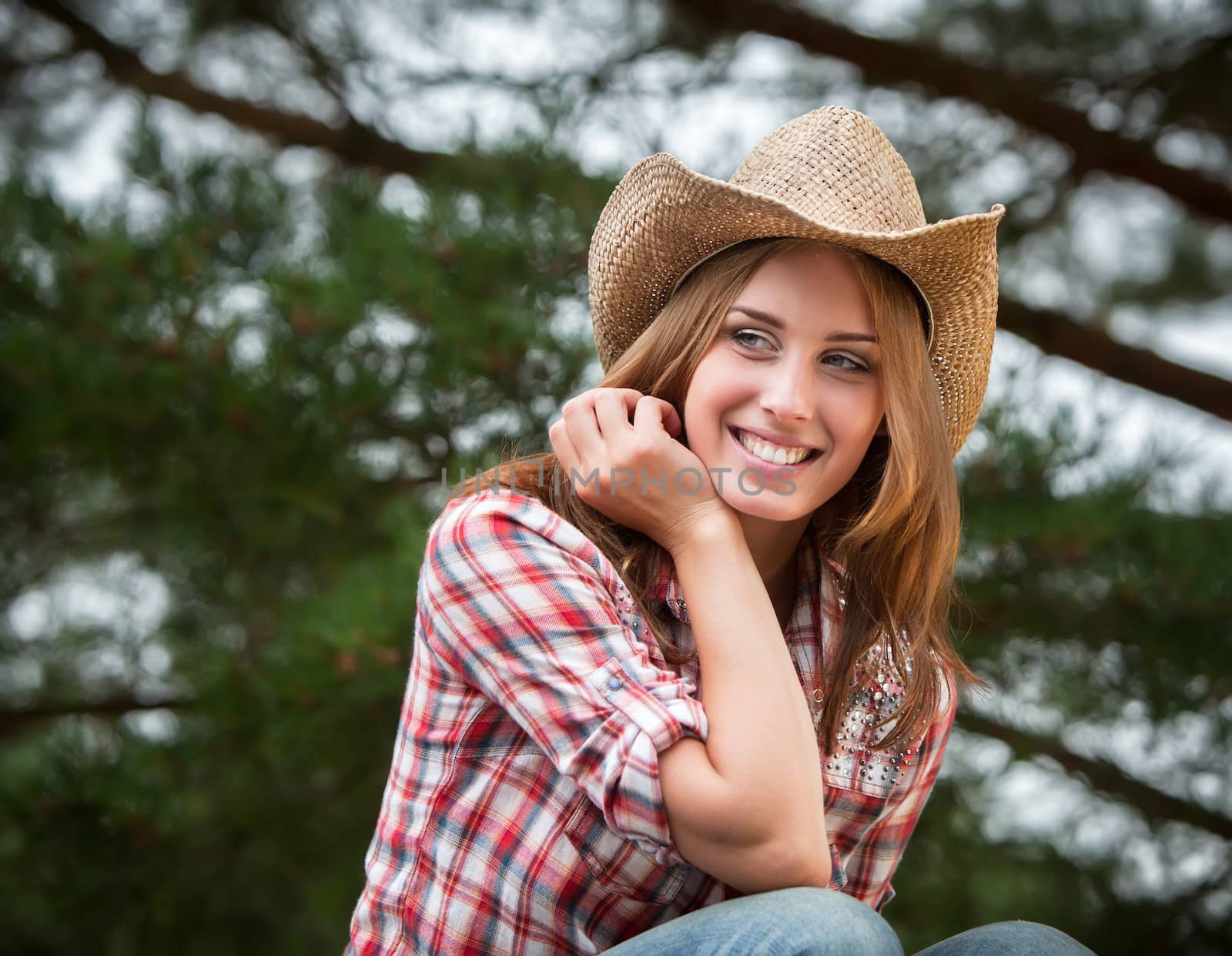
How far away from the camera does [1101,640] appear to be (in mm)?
3008

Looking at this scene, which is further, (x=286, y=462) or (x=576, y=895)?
(x=286, y=462)

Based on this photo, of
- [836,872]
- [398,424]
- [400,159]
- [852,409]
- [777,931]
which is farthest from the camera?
[400,159]

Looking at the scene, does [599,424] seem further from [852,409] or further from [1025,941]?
[1025,941]

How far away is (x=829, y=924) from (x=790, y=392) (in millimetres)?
604

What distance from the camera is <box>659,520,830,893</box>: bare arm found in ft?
4.09

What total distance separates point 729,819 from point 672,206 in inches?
30.4

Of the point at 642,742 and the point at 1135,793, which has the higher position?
the point at 642,742

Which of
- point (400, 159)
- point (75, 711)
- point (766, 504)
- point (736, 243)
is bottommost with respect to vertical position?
point (75, 711)

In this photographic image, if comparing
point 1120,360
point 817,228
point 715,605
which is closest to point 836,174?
point 817,228

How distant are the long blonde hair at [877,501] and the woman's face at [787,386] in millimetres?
25

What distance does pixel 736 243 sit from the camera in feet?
5.23

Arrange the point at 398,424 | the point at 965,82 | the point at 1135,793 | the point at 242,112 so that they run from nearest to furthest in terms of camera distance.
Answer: the point at 398,424 < the point at 1135,793 < the point at 965,82 < the point at 242,112

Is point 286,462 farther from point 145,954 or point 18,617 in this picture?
point 18,617

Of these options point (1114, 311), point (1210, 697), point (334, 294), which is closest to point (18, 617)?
point (334, 294)
